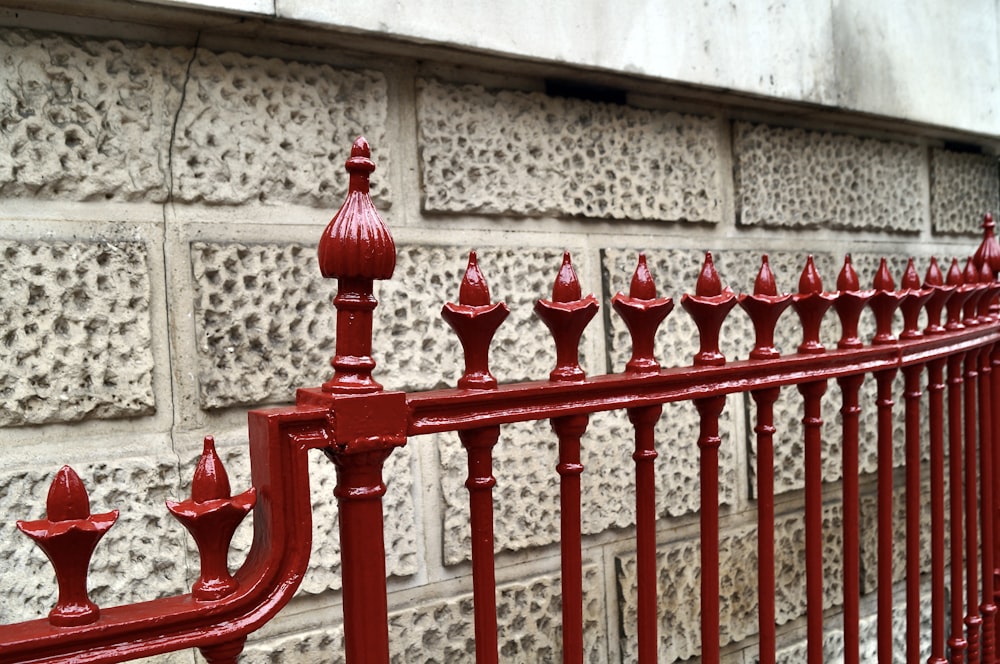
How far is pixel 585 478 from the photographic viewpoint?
200 centimetres

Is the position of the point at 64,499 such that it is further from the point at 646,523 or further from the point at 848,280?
the point at 848,280

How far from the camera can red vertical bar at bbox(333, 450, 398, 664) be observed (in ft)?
3.13

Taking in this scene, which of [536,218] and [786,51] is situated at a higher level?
[786,51]

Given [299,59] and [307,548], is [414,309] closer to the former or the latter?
[299,59]

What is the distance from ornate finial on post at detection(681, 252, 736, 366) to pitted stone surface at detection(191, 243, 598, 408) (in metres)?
0.66

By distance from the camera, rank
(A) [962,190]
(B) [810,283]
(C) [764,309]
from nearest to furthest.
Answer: (C) [764,309] → (B) [810,283] → (A) [962,190]

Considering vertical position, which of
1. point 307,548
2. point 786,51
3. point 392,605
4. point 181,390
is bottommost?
point 392,605

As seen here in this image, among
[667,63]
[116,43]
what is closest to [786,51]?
[667,63]

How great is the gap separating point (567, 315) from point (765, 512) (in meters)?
0.61

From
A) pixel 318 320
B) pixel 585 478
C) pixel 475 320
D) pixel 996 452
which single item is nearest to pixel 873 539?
pixel 996 452

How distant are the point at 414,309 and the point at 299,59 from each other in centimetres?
57

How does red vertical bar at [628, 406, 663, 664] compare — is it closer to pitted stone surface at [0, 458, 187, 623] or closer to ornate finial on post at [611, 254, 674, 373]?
ornate finial on post at [611, 254, 674, 373]

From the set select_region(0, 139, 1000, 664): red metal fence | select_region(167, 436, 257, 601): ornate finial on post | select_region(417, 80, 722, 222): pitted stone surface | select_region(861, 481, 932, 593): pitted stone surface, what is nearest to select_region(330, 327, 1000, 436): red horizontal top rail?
select_region(0, 139, 1000, 664): red metal fence

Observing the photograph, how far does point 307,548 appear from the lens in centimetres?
91
